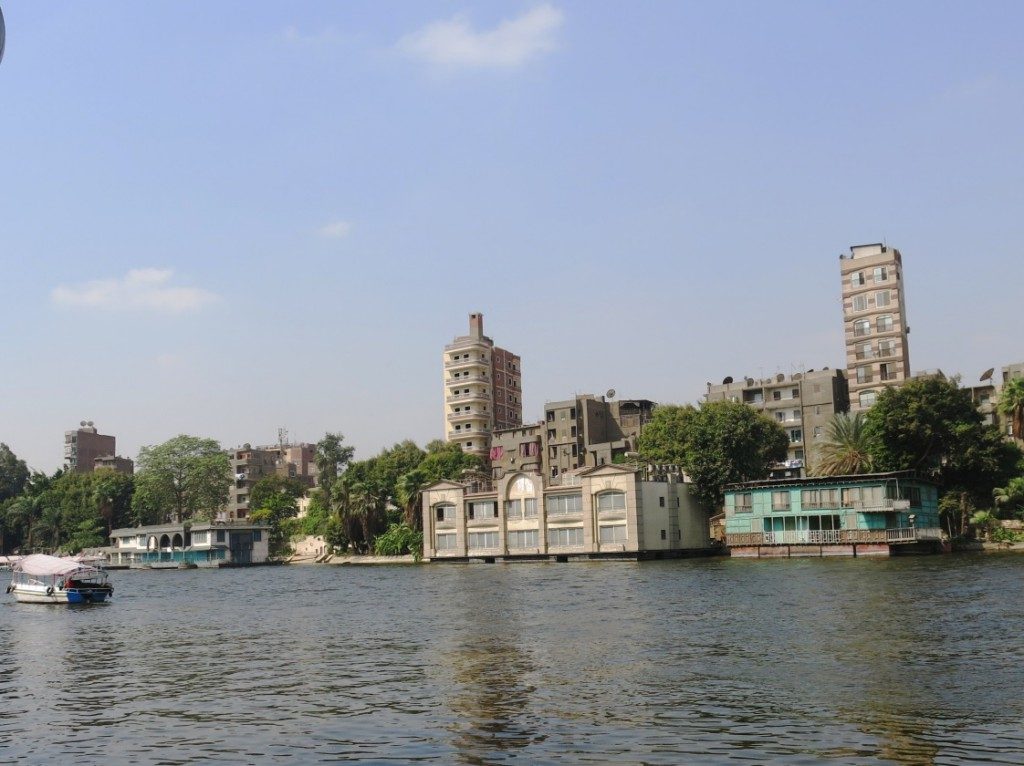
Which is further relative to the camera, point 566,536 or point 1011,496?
point 566,536

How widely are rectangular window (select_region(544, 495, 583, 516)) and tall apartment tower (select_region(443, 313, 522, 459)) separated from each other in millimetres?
62404

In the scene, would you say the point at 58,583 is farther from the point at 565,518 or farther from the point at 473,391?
the point at 473,391

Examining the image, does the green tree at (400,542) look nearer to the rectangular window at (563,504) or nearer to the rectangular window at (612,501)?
the rectangular window at (563,504)

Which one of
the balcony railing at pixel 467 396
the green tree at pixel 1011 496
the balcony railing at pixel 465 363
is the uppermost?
the balcony railing at pixel 465 363

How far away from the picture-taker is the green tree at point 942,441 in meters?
101

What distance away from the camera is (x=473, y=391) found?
181875mm

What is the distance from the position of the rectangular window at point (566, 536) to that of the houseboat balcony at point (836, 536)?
1621 centimetres

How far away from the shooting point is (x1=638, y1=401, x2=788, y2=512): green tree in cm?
11469

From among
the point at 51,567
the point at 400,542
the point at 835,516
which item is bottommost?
the point at 400,542

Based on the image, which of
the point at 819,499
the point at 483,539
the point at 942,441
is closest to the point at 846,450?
the point at 942,441

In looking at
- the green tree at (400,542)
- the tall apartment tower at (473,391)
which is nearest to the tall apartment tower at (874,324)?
the green tree at (400,542)

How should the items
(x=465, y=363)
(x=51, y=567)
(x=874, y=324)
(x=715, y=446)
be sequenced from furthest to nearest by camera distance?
(x=465, y=363), (x=874, y=324), (x=715, y=446), (x=51, y=567)

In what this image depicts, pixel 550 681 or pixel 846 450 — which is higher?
pixel 846 450

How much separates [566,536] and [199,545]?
239ft
